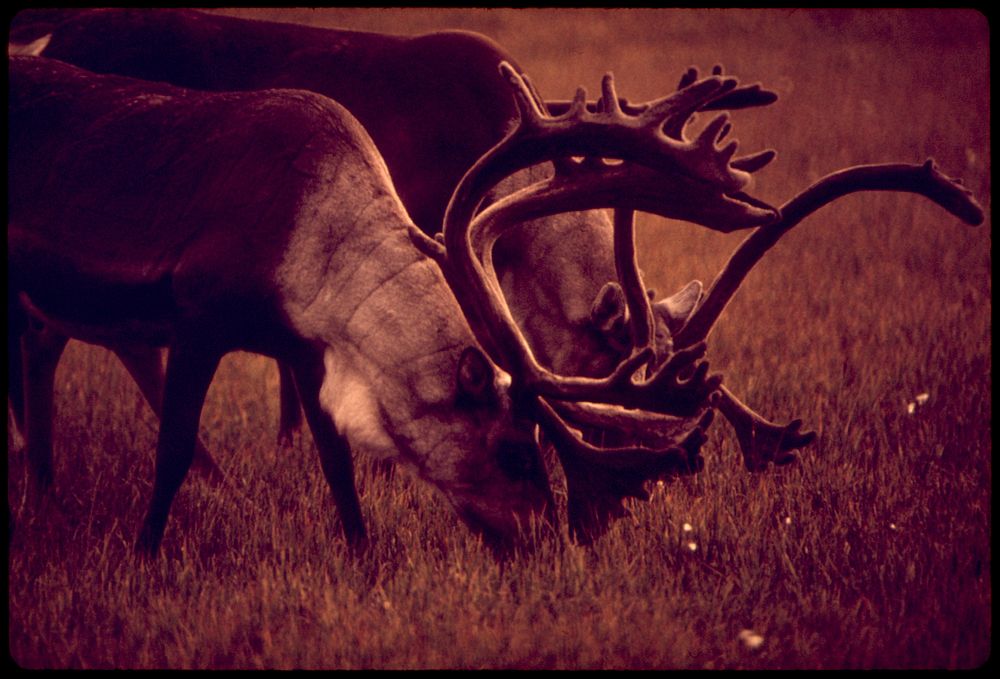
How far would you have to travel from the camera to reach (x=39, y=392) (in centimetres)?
524

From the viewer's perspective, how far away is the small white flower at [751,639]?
3525 mm

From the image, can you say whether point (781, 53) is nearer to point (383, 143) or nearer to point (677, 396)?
point (383, 143)

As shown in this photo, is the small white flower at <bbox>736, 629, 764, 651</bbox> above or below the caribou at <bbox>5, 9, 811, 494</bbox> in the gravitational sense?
below

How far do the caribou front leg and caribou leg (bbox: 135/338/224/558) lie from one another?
6.12 ft

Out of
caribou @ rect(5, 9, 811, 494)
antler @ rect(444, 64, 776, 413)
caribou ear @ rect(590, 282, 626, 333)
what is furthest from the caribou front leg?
antler @ rect(444, 64, 776, 413)

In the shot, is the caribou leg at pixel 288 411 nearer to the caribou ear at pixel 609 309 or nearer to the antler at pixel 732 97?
the caribou ear at pixel 609 309

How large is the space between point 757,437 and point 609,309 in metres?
0.76

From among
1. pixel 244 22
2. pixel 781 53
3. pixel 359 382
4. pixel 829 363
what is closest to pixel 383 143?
pixel 244 22

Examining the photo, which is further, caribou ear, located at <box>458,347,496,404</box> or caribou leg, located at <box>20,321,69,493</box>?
caribou leg, located at <box>20,321,69,493</box>

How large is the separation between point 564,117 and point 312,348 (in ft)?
3.78

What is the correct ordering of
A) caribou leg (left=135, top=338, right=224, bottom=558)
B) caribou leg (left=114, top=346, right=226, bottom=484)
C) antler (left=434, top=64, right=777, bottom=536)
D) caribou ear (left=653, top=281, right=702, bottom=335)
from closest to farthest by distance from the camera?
antler (left=434, top=64, right=777, bottom=536) → caribou leg (left=135, top=338, right=224, bottom=558) → caribou ear (left=653, top=281, right=702, bottom=335) → caribou leg (left=114, top=346, right=226, bottom=484)

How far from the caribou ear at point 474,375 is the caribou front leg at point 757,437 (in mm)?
1013

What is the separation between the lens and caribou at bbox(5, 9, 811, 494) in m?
4.37

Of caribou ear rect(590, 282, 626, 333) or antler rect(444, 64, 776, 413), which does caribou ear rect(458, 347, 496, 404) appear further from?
caribou ear rect(590, 282, 626, 333)
